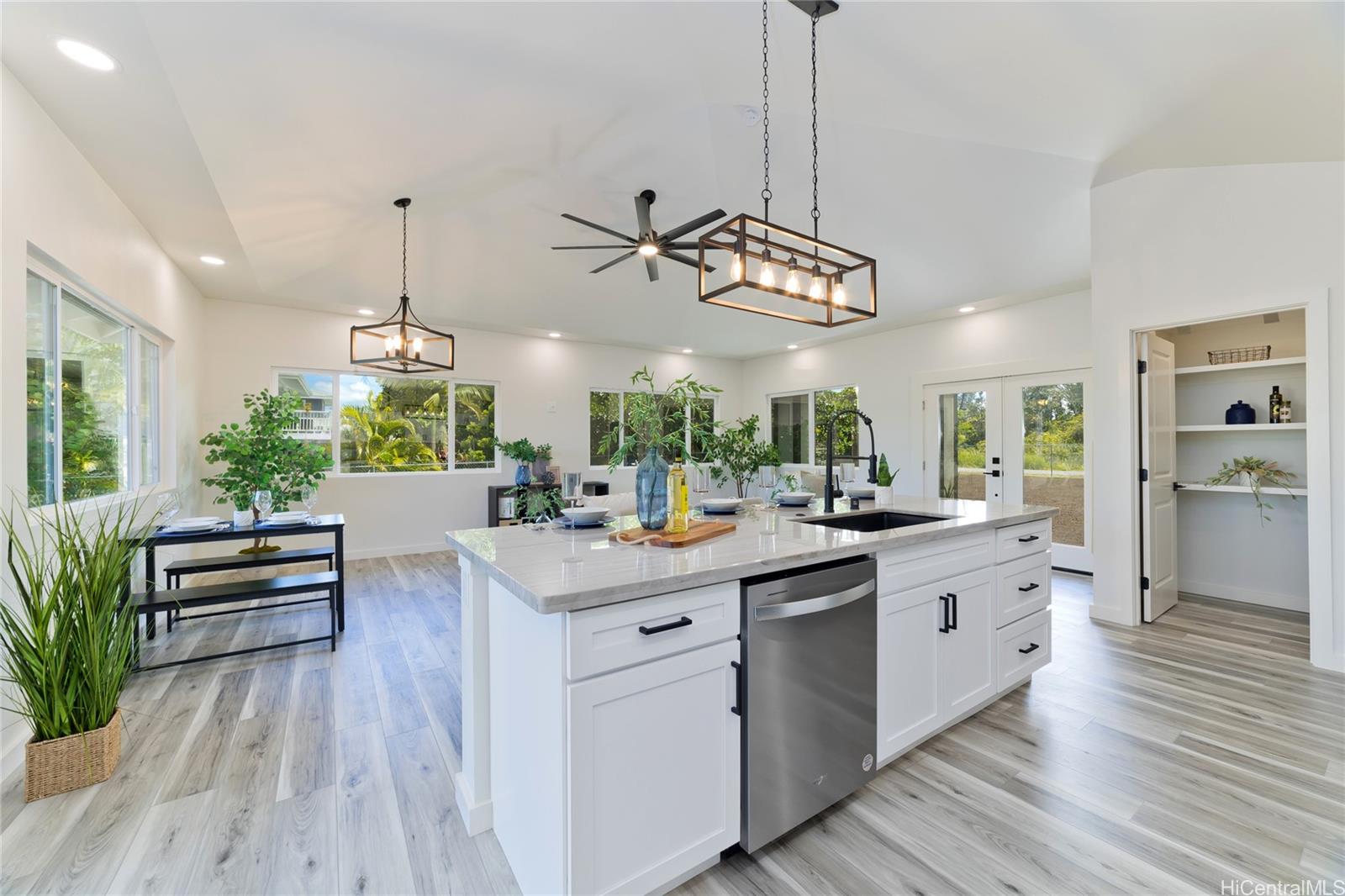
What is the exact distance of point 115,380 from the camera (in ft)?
11.8

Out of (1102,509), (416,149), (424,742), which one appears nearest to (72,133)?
(416,149)

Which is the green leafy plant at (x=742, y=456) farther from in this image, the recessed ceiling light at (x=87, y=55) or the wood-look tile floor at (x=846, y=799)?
the recessed ceiling light at (x=87, y=55)

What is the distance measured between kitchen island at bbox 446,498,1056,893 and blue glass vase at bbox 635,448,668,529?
0.20 meters

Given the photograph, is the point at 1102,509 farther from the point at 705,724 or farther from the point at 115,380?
the point at 115,380

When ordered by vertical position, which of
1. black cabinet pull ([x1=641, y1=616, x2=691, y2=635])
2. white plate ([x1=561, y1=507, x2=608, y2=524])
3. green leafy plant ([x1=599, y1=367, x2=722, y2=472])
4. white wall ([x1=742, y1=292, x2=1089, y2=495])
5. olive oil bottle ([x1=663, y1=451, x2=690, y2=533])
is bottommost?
black cabinet pull ([x1=641, y1=616, x2=691, y2=635])

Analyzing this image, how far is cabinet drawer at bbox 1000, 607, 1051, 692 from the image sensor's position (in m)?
2.54

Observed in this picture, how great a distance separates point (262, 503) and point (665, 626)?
3.51 m

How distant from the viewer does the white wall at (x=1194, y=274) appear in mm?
2994

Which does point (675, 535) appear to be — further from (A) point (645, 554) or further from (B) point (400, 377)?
(B) point (400, 377)

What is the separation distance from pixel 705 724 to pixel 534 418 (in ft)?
19.1

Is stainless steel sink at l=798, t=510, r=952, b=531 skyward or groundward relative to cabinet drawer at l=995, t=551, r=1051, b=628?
skyward

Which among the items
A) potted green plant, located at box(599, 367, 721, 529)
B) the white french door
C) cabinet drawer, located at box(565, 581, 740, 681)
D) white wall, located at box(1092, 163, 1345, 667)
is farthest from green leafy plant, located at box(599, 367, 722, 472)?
the white french door

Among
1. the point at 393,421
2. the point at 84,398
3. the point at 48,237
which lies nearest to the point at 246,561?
the point at 84,398

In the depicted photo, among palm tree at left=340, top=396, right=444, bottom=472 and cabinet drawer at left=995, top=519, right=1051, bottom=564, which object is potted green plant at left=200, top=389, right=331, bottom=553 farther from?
cabinet drawer at left=995, top=519, right=1051, bottom=564
